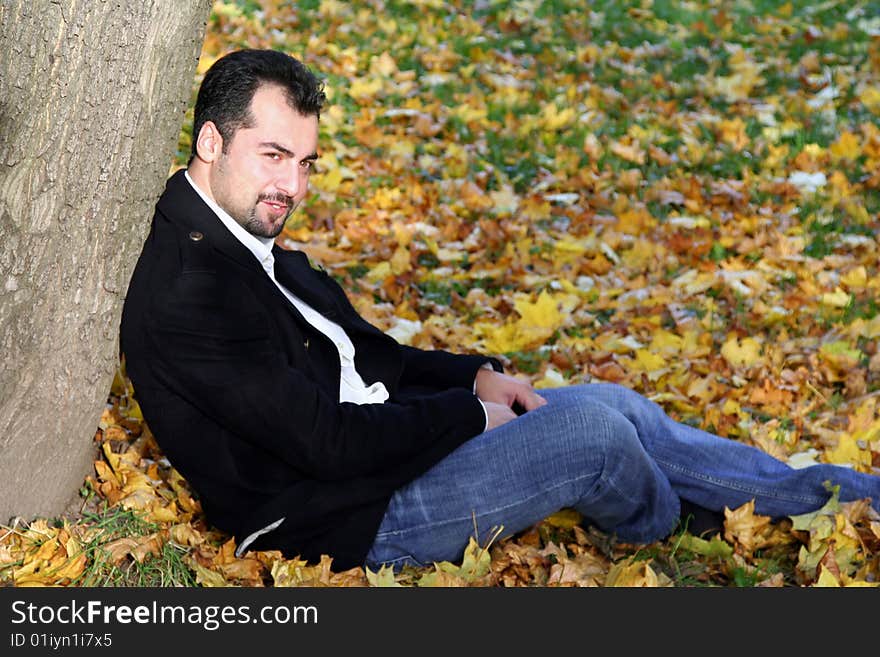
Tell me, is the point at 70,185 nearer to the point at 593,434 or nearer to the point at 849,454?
the point at 593,434

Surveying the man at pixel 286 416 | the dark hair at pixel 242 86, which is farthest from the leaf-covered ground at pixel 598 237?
the dark hair at pixel 242 86

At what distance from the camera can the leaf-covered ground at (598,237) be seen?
9.55 ft

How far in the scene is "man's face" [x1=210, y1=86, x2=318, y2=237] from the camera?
8.76 ft

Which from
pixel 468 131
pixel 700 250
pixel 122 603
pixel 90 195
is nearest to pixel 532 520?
pixel 122 603

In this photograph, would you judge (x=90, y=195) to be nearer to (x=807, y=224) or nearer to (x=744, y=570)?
(x=744, y=570)

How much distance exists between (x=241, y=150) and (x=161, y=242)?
0.29 meters

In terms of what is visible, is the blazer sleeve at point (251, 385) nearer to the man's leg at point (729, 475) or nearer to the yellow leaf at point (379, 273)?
the man's leg at point (729, 475)

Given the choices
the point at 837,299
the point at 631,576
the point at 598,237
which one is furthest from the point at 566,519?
the point at 598,237

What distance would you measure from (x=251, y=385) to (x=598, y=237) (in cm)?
315

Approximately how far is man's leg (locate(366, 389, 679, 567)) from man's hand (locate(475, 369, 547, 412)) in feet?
1.17

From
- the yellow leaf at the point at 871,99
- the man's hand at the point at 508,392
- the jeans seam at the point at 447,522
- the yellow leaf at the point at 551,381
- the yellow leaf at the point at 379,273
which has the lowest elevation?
the yellow leaf at the point at 379,273

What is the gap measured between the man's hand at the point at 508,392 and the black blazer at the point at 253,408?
1.16ft

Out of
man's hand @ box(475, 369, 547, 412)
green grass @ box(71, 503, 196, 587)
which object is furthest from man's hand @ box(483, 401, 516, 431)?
green grass @ box(71, 503, 196, 587)

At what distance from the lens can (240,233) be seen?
2693mm
